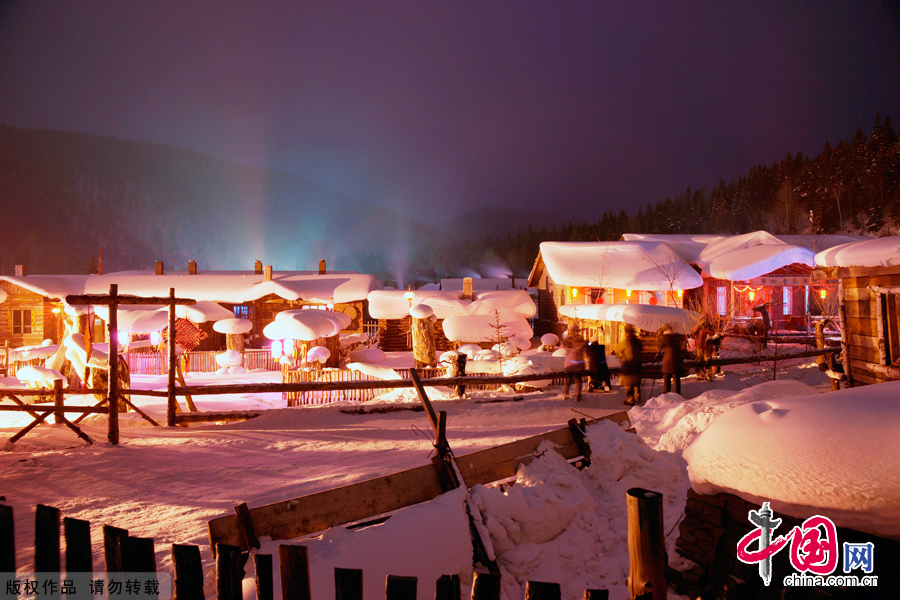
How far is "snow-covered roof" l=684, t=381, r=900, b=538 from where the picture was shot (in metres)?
2.71

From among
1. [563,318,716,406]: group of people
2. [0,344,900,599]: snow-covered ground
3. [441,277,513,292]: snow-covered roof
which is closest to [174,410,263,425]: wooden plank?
[0,344,900,599]: snow-covered ground

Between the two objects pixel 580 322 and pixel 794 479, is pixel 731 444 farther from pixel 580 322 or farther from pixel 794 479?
pixel 580 322

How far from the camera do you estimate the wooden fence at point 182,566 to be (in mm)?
2084

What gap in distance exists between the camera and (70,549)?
2303 mm

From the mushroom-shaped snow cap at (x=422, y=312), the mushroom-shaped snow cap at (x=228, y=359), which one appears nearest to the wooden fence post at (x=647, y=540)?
the mushroom-shaped snow cap at (x=422, y=312)

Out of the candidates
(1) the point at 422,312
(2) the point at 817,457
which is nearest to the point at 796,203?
(1) the point at 422,312

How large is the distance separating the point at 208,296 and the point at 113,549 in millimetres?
29046

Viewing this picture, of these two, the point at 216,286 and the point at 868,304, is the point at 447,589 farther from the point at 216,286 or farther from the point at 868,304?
the point at 216,286

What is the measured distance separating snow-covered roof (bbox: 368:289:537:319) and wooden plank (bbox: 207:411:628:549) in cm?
2197

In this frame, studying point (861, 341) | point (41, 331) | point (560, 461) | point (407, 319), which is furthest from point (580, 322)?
point (41, 331)

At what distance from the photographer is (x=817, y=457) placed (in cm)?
296

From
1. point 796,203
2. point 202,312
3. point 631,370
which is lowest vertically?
point 631,370

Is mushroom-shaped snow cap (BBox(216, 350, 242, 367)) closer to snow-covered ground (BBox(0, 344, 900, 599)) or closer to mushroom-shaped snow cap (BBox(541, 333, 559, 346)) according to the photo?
snow-covered ground (BBox(0, 344, 900, 599))

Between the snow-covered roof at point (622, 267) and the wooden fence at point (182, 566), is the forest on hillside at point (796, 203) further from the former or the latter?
the wooden fence at point (182, 566)
